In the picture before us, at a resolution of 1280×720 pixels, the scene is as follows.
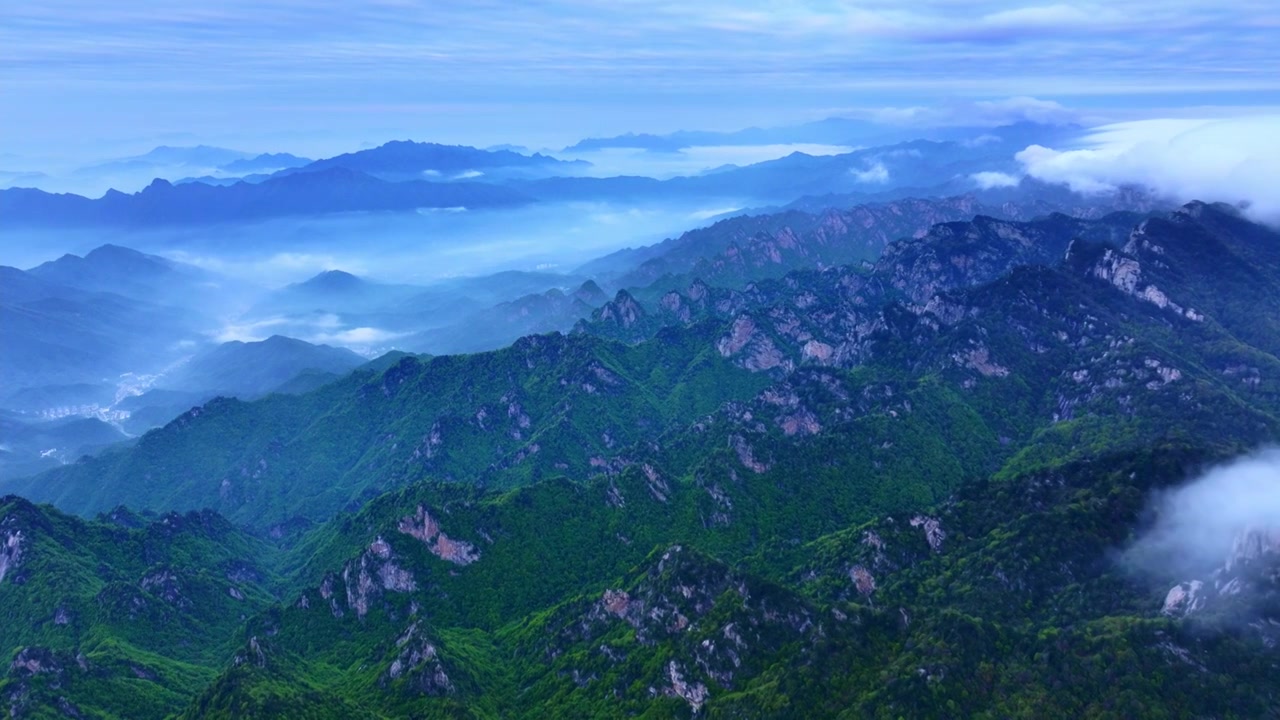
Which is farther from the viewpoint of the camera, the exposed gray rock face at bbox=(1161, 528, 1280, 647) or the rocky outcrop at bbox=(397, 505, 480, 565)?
the rocky outcrop at bbox=(397, 505, 480, 565)

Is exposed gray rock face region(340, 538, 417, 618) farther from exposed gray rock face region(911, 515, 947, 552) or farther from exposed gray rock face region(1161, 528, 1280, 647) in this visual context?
exposed gray rock face region(1161, 528, 1280, 647)

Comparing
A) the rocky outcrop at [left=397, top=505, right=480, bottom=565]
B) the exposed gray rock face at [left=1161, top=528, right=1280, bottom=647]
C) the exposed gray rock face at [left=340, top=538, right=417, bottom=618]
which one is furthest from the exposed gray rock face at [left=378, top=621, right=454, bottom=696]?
the exposed gray rock face at [left=1161, top=528, right=1280, bottom=647]

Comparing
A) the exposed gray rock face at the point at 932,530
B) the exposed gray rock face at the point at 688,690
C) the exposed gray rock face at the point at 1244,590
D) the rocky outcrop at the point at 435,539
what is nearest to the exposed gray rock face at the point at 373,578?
the rocky outcrop at the point at 435,539

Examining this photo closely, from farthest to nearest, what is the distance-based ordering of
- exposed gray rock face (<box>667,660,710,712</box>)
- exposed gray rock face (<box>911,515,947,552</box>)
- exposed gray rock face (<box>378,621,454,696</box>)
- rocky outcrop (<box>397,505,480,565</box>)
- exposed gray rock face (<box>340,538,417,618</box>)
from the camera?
1. rocky outcrop (<box>397,505,480,565</box>)
2. exposed gray rock face (<box>340,538,417,618</box>)
3. exposed gray rock face (<box>911,515,947,552</box>)
4. exposed gray rock face (<box>378,621,454,696</box>)
5. exposed gray rock face (<box>667,660,710,712</box>)

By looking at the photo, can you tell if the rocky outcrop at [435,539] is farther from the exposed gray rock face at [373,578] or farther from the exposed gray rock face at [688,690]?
the exposed gray rock face at [688,690]

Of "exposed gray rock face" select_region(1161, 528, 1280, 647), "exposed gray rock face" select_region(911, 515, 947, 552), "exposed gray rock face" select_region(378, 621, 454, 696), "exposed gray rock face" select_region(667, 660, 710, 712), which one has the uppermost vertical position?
"exposed gray rock face" select_region(1161, 528, 1280, 647)

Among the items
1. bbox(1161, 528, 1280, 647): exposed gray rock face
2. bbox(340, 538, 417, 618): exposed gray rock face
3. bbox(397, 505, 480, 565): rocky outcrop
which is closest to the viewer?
bbox(1161, 528, 1280, 647): exposed gray rock face

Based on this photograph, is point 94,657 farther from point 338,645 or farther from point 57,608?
point 338,645

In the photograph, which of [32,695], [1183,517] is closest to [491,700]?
[32,695]
